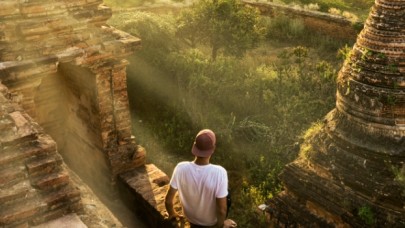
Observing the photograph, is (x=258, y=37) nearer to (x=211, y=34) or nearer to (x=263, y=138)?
(x=211, y=34)

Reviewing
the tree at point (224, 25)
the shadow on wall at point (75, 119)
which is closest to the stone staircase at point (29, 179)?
the shadow on wall at point (75, 119)

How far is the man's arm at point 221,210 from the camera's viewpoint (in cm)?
368

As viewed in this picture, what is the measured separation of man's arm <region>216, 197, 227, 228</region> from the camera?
368 centimetres

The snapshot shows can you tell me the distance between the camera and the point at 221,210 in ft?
12.3

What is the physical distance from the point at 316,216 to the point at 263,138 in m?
3.64

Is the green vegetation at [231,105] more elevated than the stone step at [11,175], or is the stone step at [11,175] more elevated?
the stone step at [11,175]

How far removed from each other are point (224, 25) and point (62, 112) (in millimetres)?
6218

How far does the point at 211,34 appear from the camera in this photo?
1217cm

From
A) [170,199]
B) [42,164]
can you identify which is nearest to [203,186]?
[170,199]

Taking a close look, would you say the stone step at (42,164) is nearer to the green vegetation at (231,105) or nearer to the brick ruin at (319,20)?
the green vegetation at (231,105)

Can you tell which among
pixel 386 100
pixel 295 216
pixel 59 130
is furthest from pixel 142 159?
pixel 386 100

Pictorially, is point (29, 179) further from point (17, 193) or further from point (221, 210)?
point (221, 210)

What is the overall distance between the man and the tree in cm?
858

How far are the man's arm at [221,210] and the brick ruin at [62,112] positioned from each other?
1.13 m
